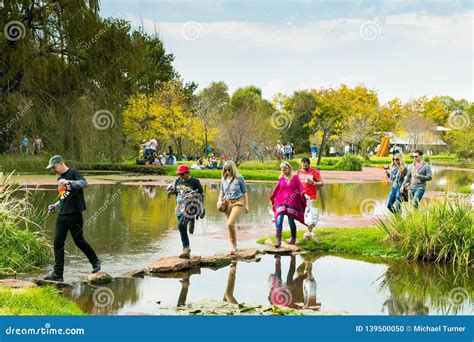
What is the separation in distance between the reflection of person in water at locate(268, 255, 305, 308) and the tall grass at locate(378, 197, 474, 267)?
2283 mm

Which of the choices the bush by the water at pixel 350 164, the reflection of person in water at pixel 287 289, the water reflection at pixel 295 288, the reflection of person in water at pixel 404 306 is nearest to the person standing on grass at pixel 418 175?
the water reflection at pixel 295 288

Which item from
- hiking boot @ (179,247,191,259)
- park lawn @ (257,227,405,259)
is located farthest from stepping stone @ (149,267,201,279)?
park lawn @ (257,227,405,259)

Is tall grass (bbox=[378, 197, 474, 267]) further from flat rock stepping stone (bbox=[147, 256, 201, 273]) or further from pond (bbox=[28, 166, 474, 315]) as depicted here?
flat rock stepping stone (bbox=[147, 256, 201, 273])

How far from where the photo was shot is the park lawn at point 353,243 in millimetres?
12804

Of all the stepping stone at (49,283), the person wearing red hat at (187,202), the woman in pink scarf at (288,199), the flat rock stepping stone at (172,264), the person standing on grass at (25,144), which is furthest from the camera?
the person standing on grass at (25,144)

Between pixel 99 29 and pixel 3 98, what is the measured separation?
459 cm

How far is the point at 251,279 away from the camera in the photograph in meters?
10.5

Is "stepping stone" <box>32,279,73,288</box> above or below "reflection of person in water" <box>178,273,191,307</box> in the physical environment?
above

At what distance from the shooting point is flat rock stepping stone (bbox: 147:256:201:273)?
10.9m

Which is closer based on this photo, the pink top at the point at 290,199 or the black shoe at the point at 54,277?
the black shoe at the point at 54,277

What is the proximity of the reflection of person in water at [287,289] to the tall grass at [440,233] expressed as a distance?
2283 mm

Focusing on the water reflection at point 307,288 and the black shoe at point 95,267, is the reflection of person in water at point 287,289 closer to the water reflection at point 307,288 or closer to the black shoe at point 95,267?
the water reflection at point 307,288


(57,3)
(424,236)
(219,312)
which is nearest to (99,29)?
(57,3)

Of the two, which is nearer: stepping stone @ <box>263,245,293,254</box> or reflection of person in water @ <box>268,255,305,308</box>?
reflection of person in water @ <box>268,255,305,308</box>
